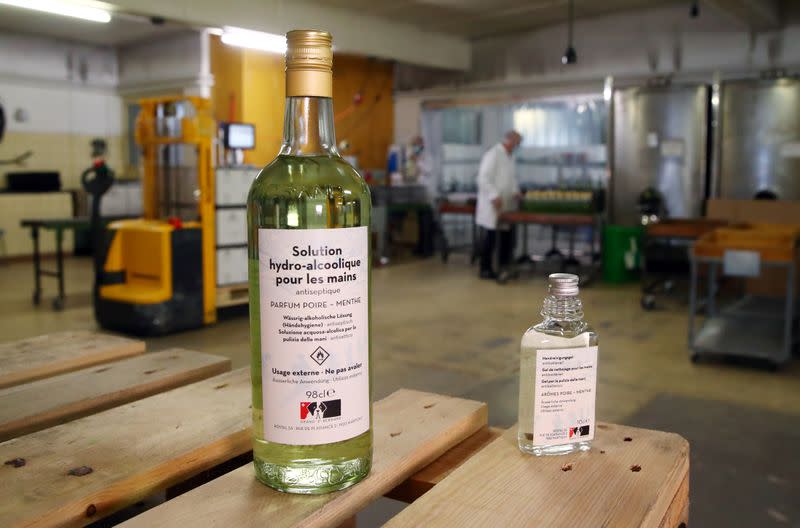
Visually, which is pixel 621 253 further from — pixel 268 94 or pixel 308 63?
pixel 308 63

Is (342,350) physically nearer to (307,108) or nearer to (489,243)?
(307,108)

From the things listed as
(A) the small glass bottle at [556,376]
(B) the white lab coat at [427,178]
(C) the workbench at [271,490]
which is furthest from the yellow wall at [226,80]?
(A) the small glass bottle at [556,376]

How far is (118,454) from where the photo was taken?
0.91 metres

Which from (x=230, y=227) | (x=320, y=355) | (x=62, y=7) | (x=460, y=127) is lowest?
(x=230, y=227)

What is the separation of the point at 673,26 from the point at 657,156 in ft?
5.34

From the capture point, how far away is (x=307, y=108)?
796 millimetres

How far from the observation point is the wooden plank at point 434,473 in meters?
0.97

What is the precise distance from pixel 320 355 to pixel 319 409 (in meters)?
0.06

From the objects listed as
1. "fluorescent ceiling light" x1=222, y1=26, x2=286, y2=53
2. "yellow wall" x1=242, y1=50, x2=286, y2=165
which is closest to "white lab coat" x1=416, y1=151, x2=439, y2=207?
"yellow wall" x1=242, y1=50, x2=286, y2=165

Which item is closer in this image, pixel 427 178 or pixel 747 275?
pixel 747 275

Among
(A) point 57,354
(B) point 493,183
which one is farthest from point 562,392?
(B) point 493,183

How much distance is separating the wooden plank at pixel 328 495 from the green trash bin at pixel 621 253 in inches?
282

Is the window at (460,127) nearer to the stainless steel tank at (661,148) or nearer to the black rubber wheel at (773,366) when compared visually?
the stainless steel tank at (661,148)

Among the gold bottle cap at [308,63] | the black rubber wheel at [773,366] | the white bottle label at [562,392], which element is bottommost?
the black rubber wheel at [773,366]
